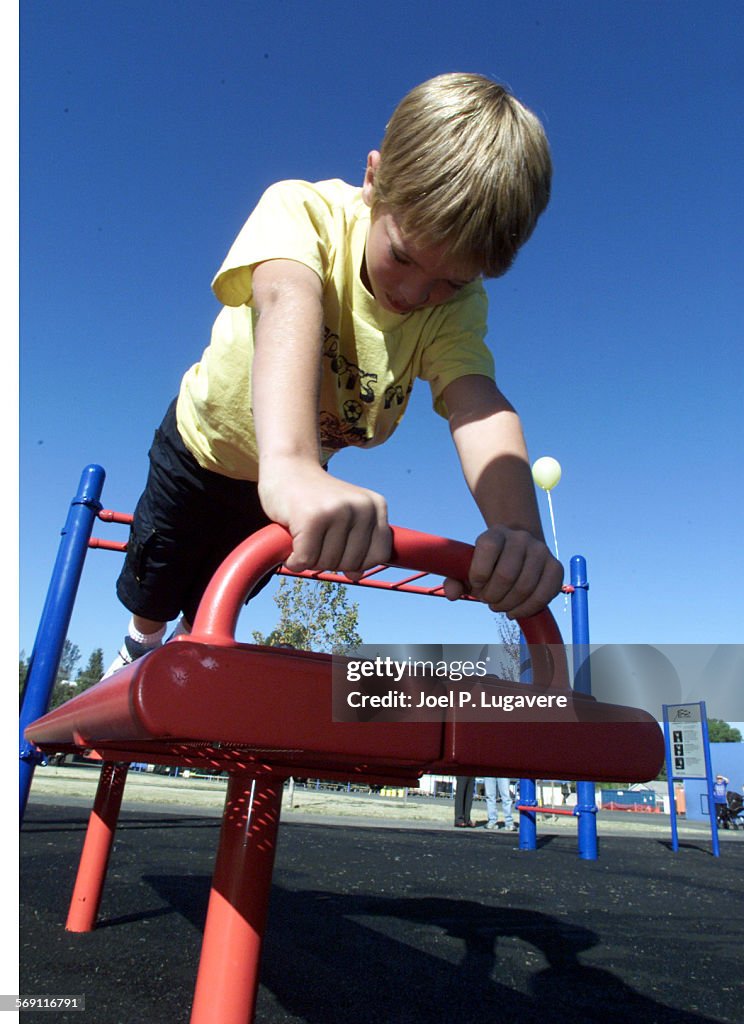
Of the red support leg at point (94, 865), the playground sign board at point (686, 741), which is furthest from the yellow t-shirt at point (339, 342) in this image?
the playground sign board at point (686, 741)

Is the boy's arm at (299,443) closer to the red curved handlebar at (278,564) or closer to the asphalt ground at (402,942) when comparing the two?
the red curved handlebar at (278,564)

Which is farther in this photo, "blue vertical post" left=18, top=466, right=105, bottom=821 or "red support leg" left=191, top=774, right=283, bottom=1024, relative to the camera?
"blue vertical post" left=18, top=466, right=105, bottom=821

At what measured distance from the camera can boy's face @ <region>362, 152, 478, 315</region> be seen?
93 centimetres

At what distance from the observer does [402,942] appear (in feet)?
5.55

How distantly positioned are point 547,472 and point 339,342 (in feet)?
15.3

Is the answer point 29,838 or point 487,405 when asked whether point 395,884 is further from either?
point 487,405

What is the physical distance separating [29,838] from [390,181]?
307 cm

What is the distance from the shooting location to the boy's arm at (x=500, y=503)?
0.70 meters

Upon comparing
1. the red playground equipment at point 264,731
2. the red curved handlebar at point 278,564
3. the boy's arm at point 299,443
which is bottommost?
the red playground equipment at point 264,731

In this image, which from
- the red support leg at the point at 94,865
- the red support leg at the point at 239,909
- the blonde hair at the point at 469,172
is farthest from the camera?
the red support leg at the point at 94,865

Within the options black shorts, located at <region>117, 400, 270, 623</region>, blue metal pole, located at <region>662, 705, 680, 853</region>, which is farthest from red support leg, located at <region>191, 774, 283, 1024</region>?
blue metal pole, located at <region>662, 705, 680, 853</region>

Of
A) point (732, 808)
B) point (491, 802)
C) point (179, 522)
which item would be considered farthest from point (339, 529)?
point (732, 808)

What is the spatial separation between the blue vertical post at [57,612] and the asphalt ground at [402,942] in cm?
44

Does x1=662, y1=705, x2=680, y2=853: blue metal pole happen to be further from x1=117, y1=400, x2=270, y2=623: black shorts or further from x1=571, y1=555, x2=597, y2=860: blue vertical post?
x1=117, y1=400, x2=270, y2=623: black shorts
